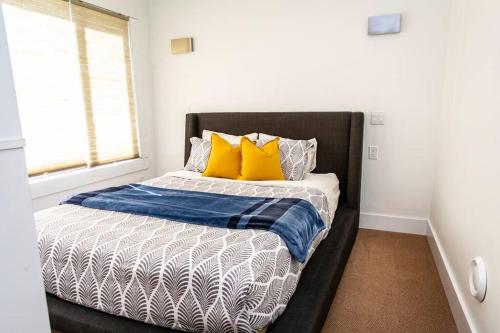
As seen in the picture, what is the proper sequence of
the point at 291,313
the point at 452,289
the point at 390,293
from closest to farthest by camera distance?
1. the point at 291,313
2. the point at 452,289
3. the point at 390,293

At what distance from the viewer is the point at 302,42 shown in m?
3.08

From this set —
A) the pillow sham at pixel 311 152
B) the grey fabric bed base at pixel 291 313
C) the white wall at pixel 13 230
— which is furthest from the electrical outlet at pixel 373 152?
the white wall at pixel 13 230

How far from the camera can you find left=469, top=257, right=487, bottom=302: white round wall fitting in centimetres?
140

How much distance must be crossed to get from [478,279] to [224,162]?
1927mm

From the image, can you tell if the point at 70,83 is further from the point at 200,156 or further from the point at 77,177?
the point at 200,156

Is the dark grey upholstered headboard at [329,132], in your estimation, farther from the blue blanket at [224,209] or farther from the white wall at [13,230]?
the white wall at [13,230]

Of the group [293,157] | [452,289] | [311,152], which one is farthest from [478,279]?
[311,152]

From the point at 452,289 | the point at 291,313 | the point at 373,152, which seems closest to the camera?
the point at 291,313

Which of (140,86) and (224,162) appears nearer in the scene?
(224,162)

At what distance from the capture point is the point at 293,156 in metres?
2.79

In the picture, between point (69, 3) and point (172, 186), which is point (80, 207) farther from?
point (69, 3)

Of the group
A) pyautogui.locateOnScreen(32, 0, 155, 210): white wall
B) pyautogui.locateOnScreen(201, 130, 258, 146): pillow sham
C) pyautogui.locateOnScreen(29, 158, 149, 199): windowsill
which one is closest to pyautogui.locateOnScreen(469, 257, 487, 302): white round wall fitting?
pyautogui.locateOnScreen(201, 130, 258, 146): pillow sham

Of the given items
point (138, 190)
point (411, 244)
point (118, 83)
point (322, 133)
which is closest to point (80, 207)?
point (138, 190)

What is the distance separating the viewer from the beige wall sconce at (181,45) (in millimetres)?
3522
